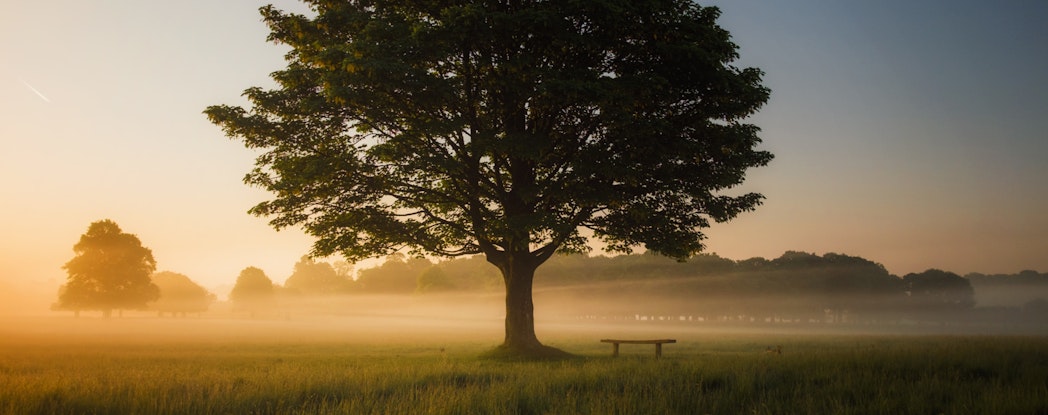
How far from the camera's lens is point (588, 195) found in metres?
20.5

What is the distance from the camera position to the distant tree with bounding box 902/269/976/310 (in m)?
132

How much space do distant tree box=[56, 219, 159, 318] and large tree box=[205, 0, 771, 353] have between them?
62.6 meters

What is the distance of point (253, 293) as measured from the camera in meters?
134

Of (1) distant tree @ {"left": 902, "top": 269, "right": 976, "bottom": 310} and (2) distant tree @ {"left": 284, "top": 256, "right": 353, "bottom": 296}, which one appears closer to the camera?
(1) distant tree @ {"left": 902, "top": 269, "right": 976, "bottom": 310}

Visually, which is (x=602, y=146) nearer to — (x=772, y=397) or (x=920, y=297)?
(x=772, y=397)

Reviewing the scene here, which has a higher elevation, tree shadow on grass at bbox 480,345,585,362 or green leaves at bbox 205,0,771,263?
green leaves at bbox 205,0,771,263

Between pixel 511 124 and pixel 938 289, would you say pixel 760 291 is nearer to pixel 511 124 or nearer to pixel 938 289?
pixel 938 289

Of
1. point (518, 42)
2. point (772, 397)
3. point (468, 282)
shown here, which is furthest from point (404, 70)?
point (468, 282)

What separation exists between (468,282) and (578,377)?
142m

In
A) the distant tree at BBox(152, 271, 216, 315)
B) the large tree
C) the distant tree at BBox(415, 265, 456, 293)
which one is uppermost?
the large tree

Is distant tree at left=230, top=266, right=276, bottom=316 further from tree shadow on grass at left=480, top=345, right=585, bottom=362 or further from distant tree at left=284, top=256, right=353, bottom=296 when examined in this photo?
tree shadow on grass at left=480, top=345, right=585, bottom=362

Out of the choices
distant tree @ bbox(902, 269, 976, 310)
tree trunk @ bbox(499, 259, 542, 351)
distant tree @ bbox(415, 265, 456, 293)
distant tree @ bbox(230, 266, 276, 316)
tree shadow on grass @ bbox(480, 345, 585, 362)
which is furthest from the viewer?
distant tree @ bbox(230, 266, 276, 316)

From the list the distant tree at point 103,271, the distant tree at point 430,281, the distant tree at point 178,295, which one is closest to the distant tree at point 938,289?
the distant tree at point 430,281

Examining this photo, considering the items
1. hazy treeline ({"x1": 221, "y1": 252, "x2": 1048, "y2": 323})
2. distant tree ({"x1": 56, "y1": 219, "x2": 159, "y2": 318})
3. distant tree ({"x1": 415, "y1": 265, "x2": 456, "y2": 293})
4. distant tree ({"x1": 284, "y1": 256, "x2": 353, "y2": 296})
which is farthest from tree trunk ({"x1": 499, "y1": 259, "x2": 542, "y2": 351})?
distant tree ({"x1": 284, "y1": 256, "x2": 353, "y2": 296})
